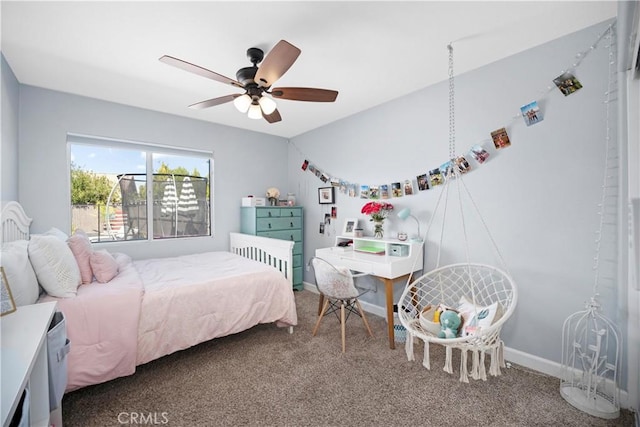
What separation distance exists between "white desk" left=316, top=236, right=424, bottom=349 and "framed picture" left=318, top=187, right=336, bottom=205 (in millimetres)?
684

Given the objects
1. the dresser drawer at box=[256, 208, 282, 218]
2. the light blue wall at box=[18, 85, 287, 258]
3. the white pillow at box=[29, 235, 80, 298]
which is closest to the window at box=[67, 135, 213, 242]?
the light blue wall at box=[18, 85, 287, 258]

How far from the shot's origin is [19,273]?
1501 millimetres

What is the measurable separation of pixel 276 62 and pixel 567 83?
6.63 feet

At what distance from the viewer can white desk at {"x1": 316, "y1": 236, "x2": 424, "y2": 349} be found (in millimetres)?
2443

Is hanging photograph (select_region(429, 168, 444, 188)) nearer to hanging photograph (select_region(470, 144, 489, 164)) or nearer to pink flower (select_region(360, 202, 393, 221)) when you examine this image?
hanging photograph (select_region(470, 144, 489, 164))

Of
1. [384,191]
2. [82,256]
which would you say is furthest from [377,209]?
[82,256]

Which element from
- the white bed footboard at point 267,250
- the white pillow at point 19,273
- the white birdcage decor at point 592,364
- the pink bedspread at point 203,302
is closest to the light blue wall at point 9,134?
the white pillow at point 19,273

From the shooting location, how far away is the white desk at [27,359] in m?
0.77

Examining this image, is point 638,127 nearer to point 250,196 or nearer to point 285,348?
point 285,348

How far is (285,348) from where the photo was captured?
2.40 m

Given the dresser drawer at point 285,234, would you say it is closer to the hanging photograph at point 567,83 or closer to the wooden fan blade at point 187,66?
the wooden fan blade at point 187,66

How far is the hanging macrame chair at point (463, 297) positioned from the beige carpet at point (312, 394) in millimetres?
229

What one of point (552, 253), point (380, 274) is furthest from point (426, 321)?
point (552, 253)

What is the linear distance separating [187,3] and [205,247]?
113 inches
